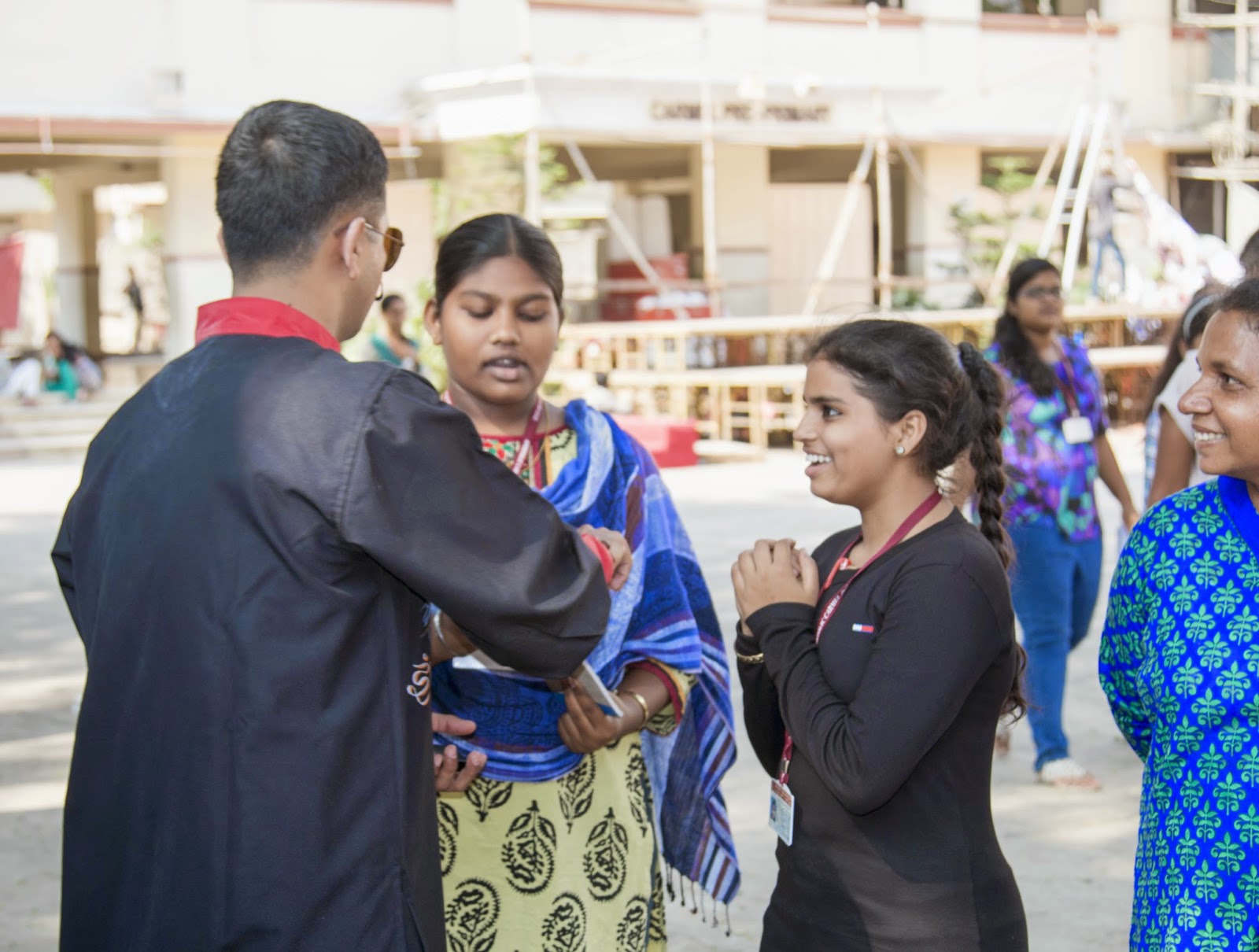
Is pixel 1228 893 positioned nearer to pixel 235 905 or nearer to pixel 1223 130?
pixel 235 905

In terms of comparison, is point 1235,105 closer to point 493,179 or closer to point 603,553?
point 493,179

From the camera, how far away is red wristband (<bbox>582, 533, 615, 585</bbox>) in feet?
6.28

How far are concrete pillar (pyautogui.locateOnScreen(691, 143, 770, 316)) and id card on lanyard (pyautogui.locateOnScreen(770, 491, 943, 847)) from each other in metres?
17.0

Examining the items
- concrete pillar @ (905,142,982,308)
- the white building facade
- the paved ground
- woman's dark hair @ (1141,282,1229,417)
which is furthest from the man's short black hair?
concrete pillar @ (905,142,982,308)

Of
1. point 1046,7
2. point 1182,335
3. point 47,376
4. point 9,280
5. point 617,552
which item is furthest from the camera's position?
point 1046,7

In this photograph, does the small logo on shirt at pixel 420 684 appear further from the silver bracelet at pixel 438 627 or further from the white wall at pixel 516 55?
the white wall at pixel 516 55

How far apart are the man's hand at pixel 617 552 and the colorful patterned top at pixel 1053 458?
3.07 metres

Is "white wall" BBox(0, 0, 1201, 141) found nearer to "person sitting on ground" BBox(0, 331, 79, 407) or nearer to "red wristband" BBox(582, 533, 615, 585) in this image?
"person sitting on ground" BBox(0, 331, 79, 407)

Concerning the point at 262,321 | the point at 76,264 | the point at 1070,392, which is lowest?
the point at 1070,392

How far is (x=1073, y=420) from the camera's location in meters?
5.02

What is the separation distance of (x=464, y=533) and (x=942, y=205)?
19714 millimetres

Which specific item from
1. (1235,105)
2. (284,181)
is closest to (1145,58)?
(1235,105)

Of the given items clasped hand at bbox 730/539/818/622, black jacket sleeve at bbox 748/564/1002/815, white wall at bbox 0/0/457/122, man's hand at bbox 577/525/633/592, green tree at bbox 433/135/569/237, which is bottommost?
black jacket sleeve at bbox 748/564/1002/815

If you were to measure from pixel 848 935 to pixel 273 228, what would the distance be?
49.2 inches
